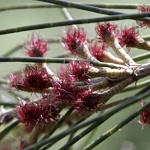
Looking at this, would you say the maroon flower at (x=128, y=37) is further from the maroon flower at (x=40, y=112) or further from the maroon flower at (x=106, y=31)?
the maroon flower at (x=40, y=112)

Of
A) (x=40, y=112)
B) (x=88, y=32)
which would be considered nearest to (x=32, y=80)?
(x=40, y=112)

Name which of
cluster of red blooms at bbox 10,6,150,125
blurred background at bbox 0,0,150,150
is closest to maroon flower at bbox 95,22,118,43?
cluster of red blooms at bbox 10,6,150,125

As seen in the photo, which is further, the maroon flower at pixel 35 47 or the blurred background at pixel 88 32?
the blurred background at pixel 88 32

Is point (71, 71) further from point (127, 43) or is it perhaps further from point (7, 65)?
point (7, 65)

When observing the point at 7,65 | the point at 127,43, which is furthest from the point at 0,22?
the point at 127,43

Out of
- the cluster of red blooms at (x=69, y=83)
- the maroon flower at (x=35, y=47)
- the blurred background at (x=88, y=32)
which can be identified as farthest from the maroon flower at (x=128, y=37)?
the blurred background at (x=88, y=32)

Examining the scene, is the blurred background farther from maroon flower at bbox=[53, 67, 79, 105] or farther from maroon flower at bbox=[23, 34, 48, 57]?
maroon flower at bbox=[53, 67, 79, 105]
